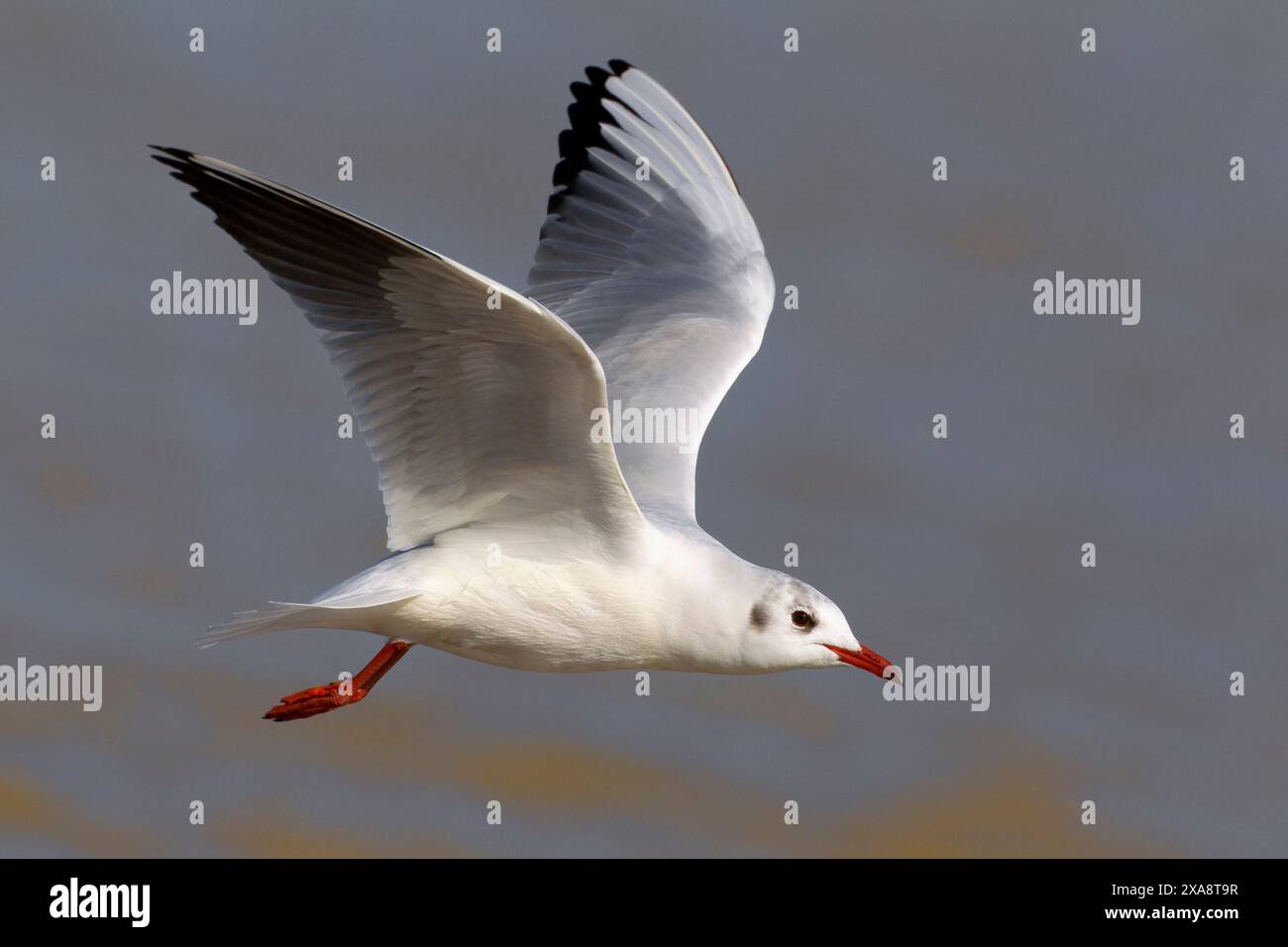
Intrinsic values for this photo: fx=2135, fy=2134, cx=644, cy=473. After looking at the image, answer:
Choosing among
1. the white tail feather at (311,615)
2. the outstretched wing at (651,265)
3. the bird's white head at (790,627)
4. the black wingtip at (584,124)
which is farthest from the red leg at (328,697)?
the black wingtip at (584,124)

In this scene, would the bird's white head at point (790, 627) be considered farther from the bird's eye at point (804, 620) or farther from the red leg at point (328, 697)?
the red leg at point (328, 697)

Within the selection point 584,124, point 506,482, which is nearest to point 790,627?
point 506,482

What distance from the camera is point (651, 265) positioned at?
7691 mm

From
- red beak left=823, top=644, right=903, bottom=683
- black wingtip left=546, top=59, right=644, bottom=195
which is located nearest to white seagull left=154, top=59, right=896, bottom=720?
red beak left=823, top=644, right=903, bottom=683

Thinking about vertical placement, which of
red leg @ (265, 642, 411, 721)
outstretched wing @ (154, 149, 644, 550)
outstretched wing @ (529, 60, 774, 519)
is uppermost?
outstretched wing @ (529, 60, 774, 519)

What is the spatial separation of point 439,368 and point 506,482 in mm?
453

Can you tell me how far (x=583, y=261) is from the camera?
25.1ft

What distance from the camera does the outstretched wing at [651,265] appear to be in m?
6.91

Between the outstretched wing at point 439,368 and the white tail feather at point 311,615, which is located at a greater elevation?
the outstretched wing at point 439,368

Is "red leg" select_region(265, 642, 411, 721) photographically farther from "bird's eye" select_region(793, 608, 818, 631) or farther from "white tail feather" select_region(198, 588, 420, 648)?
"bird's eye" select_region(793, 608, 818, 631)

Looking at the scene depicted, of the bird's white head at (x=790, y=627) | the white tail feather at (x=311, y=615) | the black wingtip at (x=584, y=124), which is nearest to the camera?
the white tail feather at (x=311, y=615)

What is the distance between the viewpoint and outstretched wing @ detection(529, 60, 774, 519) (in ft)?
22.7

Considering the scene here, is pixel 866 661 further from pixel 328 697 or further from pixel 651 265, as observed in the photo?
pixel 651 265

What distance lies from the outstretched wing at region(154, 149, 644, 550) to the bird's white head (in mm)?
425
